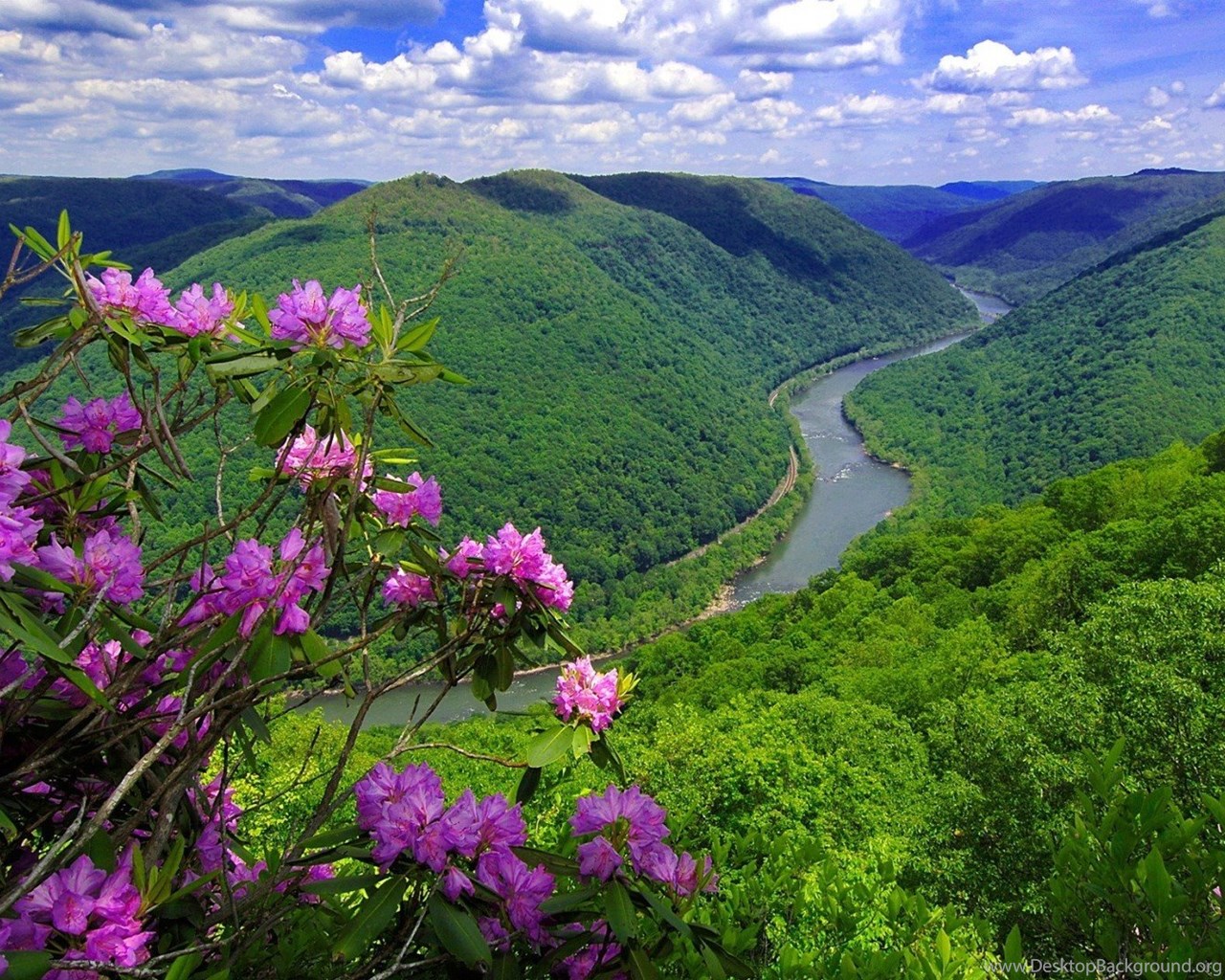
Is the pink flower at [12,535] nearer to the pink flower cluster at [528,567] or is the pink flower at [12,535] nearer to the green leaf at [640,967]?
the pink flower cluster at [528,567]

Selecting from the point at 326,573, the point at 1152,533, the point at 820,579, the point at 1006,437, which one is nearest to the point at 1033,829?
the point at 326,573

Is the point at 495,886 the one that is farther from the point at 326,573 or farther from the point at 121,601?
the point at 121,601

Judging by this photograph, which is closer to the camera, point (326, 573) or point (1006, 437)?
point (326, 573)

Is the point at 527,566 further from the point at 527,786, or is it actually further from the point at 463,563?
the point at 527,786

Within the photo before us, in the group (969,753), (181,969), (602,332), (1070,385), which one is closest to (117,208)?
(602,332)

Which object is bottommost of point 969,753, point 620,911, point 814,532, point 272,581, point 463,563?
point 814,532

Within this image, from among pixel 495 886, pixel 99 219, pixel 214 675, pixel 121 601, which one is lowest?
pixel 495 886
